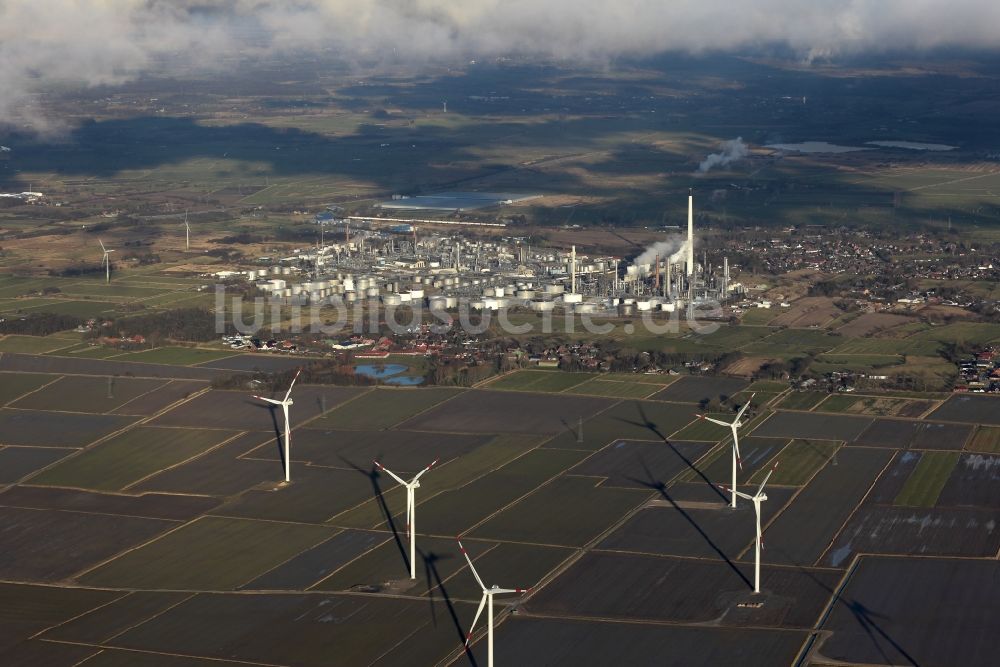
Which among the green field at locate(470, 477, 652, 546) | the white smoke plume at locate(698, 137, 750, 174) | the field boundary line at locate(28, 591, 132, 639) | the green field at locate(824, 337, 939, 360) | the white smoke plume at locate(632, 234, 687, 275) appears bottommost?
the field boundary line at locate(28, 591, 132, 639)

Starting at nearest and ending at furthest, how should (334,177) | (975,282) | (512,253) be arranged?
1. (975,282)
2. (512,253)
3. (334,177)

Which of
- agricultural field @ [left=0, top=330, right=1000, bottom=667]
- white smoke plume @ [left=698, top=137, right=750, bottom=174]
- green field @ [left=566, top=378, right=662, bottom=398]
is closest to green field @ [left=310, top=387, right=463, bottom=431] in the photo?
agricultural field @ [left=0, top=330, right=1000, bottom=667]

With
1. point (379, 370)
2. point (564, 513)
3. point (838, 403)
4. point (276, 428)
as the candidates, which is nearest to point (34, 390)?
point (276, 428)

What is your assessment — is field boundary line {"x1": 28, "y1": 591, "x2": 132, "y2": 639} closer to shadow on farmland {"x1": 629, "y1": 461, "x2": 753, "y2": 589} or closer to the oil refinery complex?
shadow on farmland {"x1": 629, "y1": 461, "x2": 753, "y2": 589}

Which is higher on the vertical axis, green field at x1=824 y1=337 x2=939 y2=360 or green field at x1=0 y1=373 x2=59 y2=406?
green field at x1=0 y1=373 x2=59 y2=406

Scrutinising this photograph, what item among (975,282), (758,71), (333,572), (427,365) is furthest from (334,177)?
(758,71)

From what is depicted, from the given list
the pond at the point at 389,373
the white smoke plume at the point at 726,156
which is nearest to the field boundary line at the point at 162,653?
the pond at the point at 389,373

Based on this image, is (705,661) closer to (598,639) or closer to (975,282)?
(598,639)
